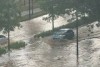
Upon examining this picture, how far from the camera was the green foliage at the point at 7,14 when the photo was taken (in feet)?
121

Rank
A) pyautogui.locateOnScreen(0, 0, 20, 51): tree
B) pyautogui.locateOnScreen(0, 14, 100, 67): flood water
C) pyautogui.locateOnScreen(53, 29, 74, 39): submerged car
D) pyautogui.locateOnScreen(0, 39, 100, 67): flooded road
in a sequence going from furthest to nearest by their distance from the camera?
pyautogui.locateOnScreen(53, 29, 74, 39): submerged car → pyautogui.locateOnScreen(0, 0, 20, 51): tree → pyautogui.locateOnScreen(0, 14, 100, 67): flood water → pyautogui.locateOnScreen(0, 39, 100, 67): flooded road

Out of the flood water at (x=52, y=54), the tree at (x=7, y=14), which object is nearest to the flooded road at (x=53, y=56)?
the flood water at (x=52, y=54)

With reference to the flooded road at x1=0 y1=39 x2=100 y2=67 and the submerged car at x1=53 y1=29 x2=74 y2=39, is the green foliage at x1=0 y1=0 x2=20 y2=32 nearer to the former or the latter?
the flooded road at x1=0 y1=39 x2=100 y2=67

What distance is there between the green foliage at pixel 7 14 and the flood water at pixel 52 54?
3.21 m

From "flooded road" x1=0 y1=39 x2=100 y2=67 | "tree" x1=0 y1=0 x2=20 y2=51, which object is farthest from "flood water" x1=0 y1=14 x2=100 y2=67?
"tree" x1=0 y1=0 x2=20 y2=51

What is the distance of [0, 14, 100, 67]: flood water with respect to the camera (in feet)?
108

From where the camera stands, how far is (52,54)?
121 ft

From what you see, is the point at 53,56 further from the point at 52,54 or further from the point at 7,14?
the point at 7,14

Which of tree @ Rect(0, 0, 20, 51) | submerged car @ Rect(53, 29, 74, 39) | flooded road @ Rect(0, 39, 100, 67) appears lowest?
flooded road @ Rect(0, 39, 100, 67)

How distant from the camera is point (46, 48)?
40.6 meters

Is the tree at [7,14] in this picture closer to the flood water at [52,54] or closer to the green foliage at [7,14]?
the green foliage at [7,14]

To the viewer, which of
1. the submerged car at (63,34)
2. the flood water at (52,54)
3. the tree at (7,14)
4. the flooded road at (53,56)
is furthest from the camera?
the submerged car at (63,34)

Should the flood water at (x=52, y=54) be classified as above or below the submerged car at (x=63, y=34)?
below

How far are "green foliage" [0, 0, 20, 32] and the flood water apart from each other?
3.21m
